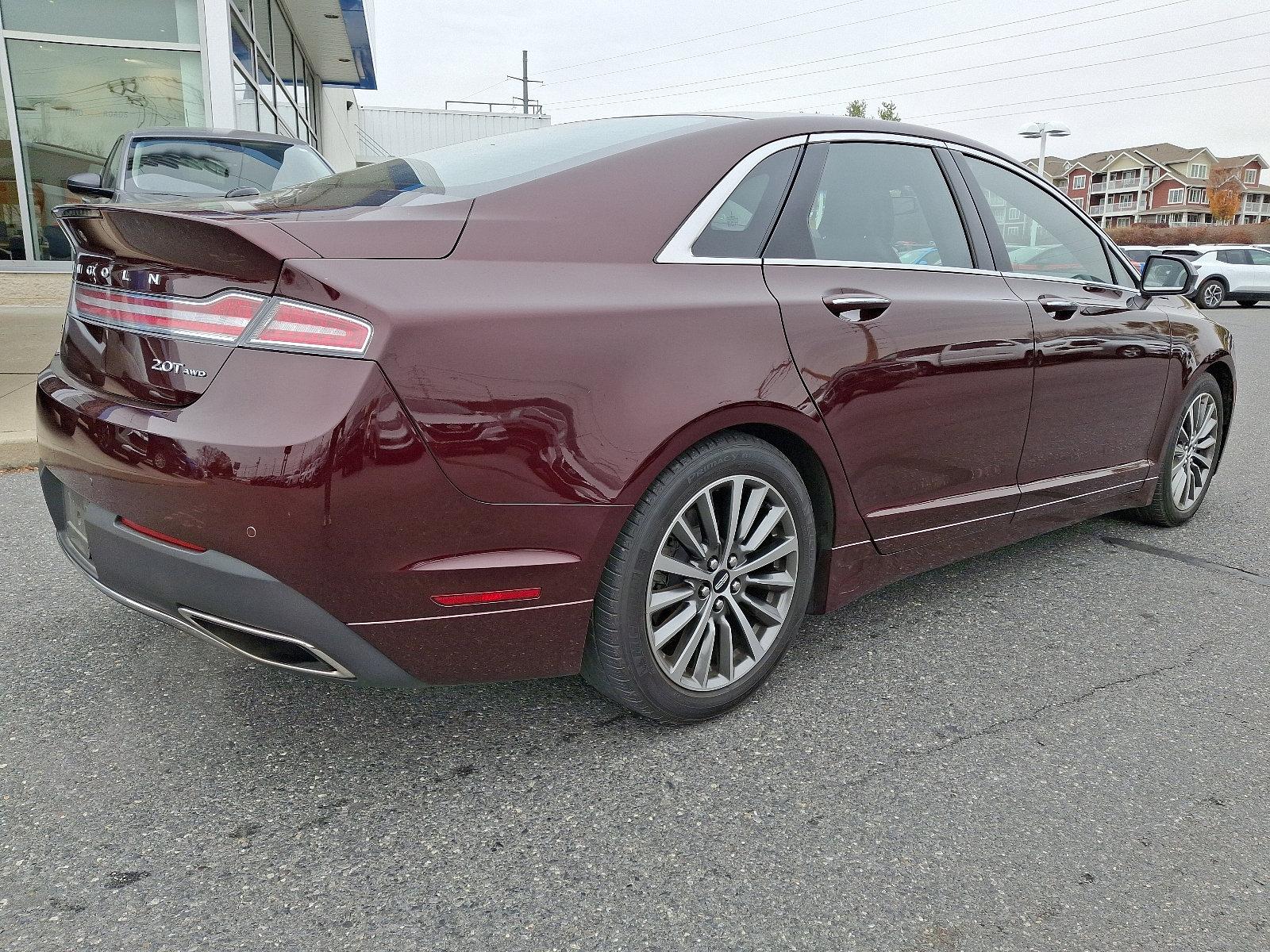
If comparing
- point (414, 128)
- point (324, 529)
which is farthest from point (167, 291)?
point (414, 128)

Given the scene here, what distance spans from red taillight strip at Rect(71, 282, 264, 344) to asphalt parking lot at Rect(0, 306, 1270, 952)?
97cm

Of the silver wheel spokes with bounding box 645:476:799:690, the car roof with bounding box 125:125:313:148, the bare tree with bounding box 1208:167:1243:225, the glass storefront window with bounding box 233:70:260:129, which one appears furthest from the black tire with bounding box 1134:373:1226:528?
the bare tree with bounding box 1208:167:1243:225

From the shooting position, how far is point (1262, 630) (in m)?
3.22

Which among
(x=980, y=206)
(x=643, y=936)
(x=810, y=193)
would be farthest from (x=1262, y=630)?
(x=643, y=936)

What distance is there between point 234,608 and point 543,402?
73cm

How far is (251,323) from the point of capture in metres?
1.90

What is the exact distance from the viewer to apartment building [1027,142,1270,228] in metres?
97.1

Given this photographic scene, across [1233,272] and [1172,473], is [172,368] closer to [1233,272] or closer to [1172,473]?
[1172,473]

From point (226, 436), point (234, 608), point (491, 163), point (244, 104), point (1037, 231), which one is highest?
point (244, 104)

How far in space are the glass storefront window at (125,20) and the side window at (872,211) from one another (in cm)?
1045

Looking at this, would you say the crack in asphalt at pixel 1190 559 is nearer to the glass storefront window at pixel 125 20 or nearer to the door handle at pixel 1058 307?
the door handle at pixel 1058 307

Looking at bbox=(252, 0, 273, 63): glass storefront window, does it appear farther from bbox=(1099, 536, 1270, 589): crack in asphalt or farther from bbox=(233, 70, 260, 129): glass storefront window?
bbox=(1099, 536, 1270, 589): crack in asphalt

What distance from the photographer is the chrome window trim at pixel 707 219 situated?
7.59ft

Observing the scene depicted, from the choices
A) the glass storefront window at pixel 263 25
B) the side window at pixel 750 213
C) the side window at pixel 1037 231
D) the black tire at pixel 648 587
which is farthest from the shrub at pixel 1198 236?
the black tire at pixel 648 587
